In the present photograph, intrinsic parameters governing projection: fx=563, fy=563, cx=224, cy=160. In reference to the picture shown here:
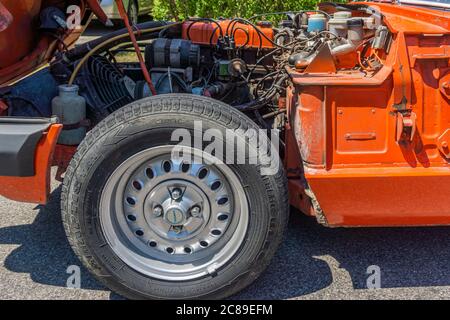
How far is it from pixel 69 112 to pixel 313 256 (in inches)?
70.5

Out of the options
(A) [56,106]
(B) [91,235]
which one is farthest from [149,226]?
(A) [56,106]

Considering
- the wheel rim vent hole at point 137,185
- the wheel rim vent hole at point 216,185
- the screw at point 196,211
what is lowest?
the screw at point 196,211

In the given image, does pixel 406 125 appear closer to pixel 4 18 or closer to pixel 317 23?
pixel 317 23

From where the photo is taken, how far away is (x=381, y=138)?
304 centimetres

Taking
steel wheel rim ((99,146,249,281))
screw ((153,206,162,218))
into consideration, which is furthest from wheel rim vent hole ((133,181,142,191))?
screw ((153,206,162,218))

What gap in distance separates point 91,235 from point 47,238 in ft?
3.28

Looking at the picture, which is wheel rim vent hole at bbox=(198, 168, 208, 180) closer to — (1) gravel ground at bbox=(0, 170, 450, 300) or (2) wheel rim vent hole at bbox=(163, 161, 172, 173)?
(2) wheel rim vent hole at bbox=(163, 161, 172, 173)

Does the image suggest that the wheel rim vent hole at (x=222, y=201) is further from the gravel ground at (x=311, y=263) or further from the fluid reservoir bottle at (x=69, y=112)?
the fluid reservoir bottle at (x=69, y=112)

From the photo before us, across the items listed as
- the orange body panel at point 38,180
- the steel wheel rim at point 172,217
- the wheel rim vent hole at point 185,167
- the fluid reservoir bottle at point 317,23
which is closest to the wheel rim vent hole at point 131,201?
the steel wheel rim at point 172,217

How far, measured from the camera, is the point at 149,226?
3180 millimetres

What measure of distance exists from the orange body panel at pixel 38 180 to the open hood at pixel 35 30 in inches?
32.5

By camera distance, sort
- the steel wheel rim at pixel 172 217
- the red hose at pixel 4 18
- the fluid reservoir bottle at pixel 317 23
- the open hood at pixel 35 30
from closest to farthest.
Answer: the steel wheel rim at pixel 172 217
the red hose at pixel 4 18
the open hood at pixel 35 30
the fluid reservoir bottle at pixel 317 23

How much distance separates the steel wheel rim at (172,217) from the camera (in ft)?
10.0

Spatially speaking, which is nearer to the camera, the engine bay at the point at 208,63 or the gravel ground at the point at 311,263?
the gravel ground at the point at 311,263
